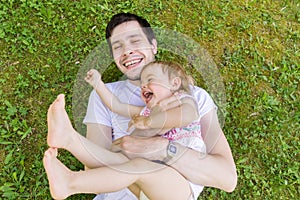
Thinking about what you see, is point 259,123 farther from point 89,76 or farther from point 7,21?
point 7,21

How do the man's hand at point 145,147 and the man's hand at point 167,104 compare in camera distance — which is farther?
the man's hand at point 167,104

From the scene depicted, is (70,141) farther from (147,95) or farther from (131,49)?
(131,49)

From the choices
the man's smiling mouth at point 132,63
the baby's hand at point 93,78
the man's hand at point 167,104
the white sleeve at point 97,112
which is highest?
the man's smiling mouth at point 132,63

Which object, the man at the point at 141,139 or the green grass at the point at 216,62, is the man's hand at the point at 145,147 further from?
the green grass at the point at 216,62

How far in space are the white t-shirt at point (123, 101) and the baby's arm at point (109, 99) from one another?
36mm

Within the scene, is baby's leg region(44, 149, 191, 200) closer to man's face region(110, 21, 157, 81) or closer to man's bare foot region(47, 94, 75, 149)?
man's bare foot region(47, 94, 75, 149)

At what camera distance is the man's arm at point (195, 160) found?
7.00 feet

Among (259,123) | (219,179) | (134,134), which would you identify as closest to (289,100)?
(259,123)

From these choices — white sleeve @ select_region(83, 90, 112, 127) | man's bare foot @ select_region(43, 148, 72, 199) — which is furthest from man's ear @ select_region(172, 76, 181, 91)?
man's bare foot @ select_region(43, 148, 72, 199)

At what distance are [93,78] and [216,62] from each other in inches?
48.5

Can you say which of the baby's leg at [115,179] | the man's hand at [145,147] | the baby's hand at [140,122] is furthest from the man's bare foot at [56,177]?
the baby's hand at [140,122]

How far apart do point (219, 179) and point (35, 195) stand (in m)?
1.23

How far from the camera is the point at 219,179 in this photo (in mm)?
2248

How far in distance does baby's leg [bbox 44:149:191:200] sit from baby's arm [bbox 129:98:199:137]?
239mm
